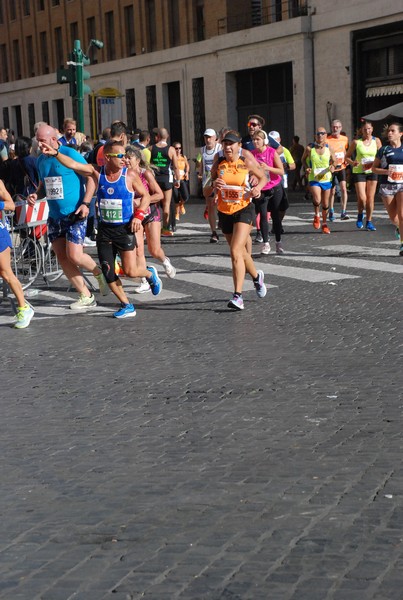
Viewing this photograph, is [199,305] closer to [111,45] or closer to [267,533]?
[267,533]

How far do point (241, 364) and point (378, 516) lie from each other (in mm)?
3546

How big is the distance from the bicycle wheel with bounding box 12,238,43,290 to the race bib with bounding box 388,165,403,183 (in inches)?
184

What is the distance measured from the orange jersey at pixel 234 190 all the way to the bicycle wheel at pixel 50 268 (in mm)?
2884

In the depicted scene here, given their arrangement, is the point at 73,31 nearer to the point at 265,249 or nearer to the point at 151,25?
the point at 151,25

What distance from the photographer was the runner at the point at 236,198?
35.2 ft

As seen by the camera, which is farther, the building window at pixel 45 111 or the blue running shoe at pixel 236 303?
the building window at pixel 45 111

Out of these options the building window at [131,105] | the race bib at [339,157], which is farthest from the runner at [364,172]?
the building window at [131,105]

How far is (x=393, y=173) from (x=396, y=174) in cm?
5

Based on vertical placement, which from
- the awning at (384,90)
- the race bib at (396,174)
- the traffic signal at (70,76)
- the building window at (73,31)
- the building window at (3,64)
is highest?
the building window at (73,31)

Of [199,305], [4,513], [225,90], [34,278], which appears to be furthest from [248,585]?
[225,90]

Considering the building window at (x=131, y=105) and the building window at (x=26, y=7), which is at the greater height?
the building window at (x=26, y=7)

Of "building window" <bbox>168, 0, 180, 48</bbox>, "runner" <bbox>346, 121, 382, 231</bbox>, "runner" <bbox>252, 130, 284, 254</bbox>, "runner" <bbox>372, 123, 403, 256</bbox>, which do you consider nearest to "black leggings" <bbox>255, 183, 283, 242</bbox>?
"runner" <bbox>252, 130, 284, 254</bbox>

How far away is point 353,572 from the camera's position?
3984 millimetres

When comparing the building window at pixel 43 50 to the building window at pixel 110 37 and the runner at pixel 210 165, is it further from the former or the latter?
the runner at pixel 210 165
